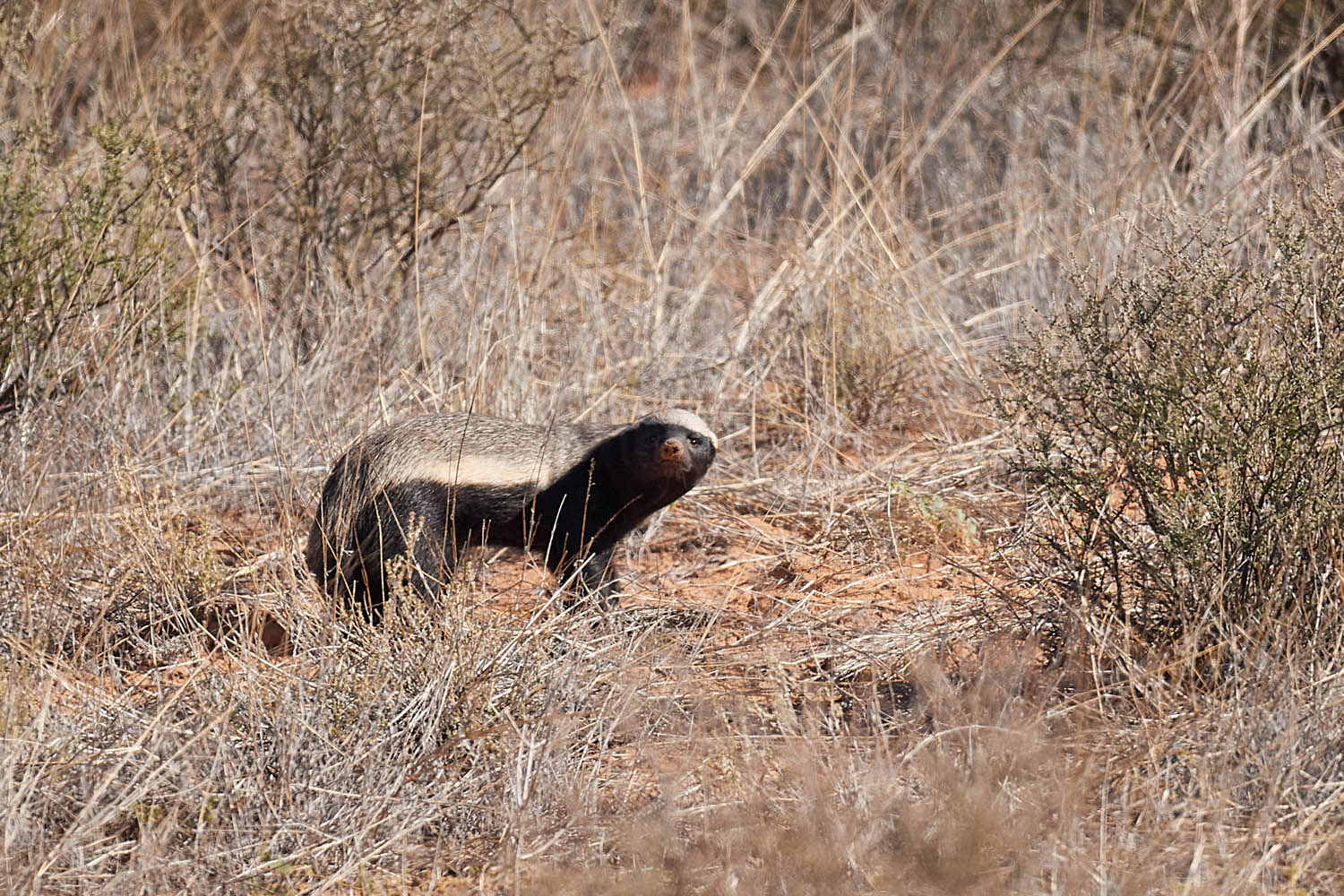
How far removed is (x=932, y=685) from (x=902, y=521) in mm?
1601

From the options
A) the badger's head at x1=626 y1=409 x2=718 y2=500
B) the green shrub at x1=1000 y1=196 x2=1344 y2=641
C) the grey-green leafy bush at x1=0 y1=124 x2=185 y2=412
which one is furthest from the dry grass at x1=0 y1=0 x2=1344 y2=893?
the badger's head at x1=626 y1=409 x2=718 y2=500

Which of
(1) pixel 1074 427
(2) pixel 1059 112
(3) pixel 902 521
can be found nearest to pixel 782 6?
(2) pixel 1059 112

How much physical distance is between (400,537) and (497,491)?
34 centimetres

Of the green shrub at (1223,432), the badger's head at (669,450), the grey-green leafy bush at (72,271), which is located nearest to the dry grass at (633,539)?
the grey-green leafy bush at (72,271)

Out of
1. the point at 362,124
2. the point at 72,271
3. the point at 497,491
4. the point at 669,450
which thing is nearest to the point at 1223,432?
the point at 669,450

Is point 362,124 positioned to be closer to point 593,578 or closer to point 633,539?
point 633,539

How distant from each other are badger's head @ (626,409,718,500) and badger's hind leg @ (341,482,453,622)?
623 mm

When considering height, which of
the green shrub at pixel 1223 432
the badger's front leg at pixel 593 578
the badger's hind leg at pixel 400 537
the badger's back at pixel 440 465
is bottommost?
the badger's front leg at pixel 593 578

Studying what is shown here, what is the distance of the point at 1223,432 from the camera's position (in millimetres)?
3258

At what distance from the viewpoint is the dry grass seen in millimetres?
2891

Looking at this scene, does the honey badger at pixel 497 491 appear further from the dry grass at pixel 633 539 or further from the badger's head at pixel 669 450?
the dry grass at pixel 633 539

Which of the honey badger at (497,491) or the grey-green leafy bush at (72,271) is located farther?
the grey-green leafy bush at (72,271)

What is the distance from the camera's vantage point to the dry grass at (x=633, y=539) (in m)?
2.89

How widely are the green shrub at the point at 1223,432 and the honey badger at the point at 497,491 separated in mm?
1380
